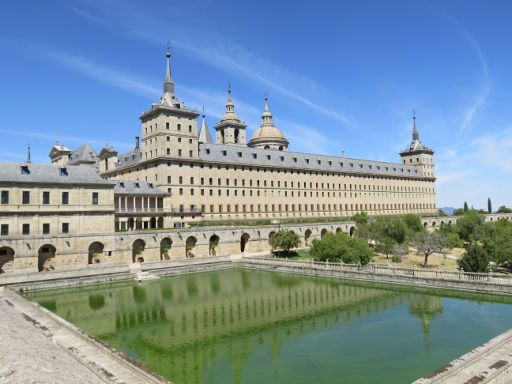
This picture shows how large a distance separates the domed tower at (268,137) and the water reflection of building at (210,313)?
190ft

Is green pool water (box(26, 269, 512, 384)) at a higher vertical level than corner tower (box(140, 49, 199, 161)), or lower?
lower

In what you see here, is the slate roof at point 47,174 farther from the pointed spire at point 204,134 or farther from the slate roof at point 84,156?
the pointed spire at point 204,134

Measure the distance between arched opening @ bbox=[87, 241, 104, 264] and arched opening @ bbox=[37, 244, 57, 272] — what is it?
3772mm

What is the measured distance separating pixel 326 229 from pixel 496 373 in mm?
55874

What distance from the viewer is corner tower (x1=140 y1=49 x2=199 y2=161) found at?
65.2m

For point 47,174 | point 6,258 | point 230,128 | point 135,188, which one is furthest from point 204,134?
point 6,258

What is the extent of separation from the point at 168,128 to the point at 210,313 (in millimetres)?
39566

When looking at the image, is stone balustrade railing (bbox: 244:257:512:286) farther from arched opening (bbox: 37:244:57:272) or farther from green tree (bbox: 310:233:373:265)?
arched opening (bbox: 37:244:57:272)

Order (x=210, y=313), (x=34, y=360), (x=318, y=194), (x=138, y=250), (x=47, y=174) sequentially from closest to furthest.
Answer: (x=34, y=360)
(x=210, y=313)
(x=47, y=174)
(x=138, y=250)
(x=318, y=194)

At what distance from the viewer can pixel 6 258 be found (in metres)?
43.9

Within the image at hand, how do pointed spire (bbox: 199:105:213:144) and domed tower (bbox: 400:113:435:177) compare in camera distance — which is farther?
domed tower (bbox: 400:113:435:177)

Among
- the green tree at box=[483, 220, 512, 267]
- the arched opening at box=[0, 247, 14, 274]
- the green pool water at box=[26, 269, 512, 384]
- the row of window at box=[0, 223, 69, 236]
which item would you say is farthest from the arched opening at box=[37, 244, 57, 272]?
the green tree at box=[483, 220, 512, 267]

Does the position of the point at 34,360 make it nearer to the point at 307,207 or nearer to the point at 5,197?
the point at 5,197

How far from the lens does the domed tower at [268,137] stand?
10088 cm
